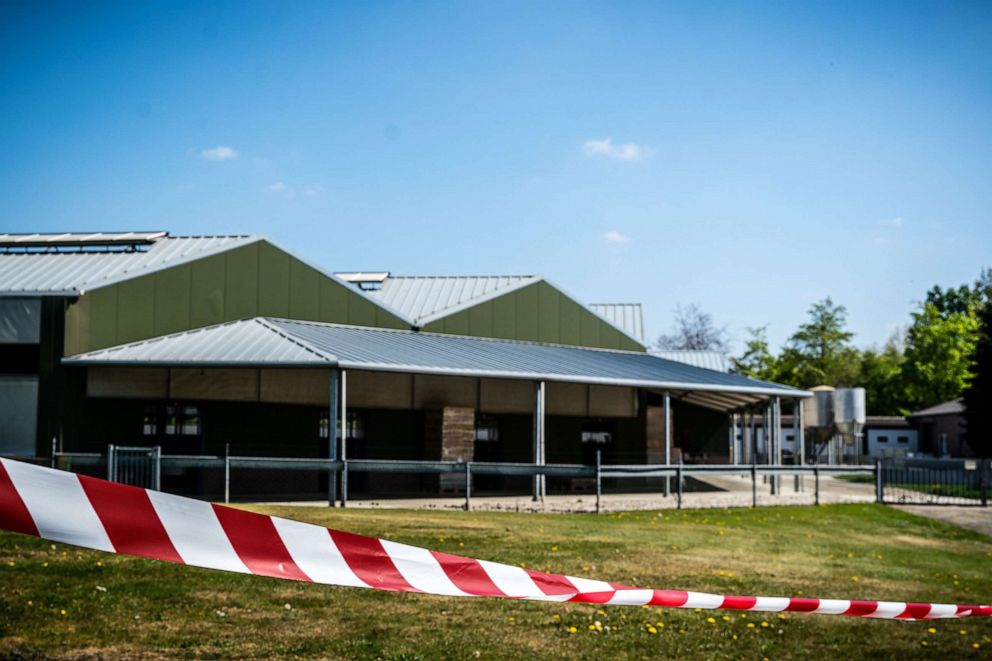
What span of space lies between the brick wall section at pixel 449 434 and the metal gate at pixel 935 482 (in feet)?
36.2

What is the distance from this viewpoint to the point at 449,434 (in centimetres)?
2761

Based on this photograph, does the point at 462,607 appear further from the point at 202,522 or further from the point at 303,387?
the point at 303,387

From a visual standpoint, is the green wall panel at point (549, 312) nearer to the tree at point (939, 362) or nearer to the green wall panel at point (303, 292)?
the green wall panel at point (303, 292)

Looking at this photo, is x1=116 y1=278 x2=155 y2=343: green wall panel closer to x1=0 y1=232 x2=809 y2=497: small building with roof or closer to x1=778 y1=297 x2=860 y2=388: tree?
x1=0 y1=232 x2=809 y2=497: small building with roof

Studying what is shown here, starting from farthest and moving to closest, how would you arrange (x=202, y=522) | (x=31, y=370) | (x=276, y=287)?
(x=276, y=287), (x=31, y=370), (x=202, y=522)

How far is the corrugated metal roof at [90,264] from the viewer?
2656 centimetres

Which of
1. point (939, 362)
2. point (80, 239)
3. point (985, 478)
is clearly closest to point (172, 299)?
point (80, 239)

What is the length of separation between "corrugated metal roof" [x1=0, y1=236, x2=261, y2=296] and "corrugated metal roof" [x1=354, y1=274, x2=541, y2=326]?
6.63 meters

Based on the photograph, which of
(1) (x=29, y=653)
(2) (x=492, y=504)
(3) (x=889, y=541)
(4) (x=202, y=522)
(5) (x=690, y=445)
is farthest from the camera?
(5) (x=690, y=445)

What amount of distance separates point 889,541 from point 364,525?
9.45 m

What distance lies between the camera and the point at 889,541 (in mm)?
18844

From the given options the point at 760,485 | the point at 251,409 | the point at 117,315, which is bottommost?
the point at 760,485

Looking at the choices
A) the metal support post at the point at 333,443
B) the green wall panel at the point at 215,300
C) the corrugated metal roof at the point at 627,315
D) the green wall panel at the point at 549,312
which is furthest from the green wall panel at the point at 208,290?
the corrugated metal roof at the point at 627,315

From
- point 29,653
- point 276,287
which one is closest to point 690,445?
point 276,287
